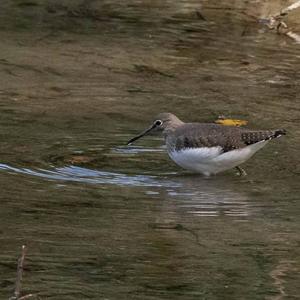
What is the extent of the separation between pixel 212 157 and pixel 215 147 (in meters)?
0.08

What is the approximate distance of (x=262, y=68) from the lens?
1336cm

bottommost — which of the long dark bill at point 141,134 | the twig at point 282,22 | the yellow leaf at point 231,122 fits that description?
the twig at point 282,22

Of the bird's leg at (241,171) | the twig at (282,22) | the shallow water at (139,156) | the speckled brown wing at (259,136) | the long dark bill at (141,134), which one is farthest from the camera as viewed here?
the twig at (282,22)

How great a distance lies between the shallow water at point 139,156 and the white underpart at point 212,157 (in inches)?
4.4

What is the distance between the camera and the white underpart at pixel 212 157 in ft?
30.6

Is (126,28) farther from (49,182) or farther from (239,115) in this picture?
(49,182)

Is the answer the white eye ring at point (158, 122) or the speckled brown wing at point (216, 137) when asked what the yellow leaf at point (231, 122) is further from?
the speckled brown wing at point (216, 137)

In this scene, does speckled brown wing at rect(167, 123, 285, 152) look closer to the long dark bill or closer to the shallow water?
the shallow water

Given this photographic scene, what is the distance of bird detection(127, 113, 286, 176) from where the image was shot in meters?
9.31

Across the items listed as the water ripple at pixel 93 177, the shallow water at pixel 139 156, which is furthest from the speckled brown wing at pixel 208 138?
the water ripple at pixel 93 177

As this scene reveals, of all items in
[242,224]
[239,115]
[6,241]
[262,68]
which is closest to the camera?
[6,241]

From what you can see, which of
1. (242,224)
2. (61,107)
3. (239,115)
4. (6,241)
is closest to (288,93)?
(239,115)

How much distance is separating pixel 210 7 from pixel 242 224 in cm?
846

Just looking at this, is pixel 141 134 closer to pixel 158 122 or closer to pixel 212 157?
pixel 158 122
